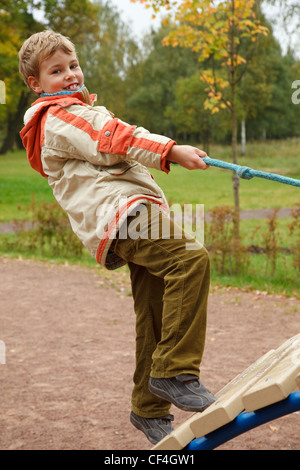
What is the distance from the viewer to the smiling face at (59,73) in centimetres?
254

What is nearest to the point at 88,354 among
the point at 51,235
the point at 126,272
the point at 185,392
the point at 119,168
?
the point at 185,392

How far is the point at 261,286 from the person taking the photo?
25.7 ft

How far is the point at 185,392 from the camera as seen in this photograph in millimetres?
2322

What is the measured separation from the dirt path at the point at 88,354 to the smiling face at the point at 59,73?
2.27 meters

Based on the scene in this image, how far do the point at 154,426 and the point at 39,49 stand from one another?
1.81 m

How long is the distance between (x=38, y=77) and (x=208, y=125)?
3646 cm

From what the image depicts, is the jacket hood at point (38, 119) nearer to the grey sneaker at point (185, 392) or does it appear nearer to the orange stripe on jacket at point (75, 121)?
the orange stripe on jacket at point (75, 121)

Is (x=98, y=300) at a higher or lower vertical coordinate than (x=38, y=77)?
lower

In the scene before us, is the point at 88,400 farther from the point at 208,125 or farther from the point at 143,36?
the point at 143,36

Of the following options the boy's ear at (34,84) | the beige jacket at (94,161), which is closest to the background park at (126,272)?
the beige jacket at (94,161)

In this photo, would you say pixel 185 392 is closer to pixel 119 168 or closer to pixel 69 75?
pixel 119 168

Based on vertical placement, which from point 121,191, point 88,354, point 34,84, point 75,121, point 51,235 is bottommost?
point 51,235

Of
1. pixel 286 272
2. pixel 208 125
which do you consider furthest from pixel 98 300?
pixel 208 125

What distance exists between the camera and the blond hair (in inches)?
98.7
